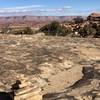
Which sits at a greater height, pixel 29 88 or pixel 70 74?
pixel 29 88

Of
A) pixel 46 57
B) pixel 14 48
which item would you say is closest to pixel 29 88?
pixel 46 57

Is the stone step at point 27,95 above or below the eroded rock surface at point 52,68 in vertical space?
above

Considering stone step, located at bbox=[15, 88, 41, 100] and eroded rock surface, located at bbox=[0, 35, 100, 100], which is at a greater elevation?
stone step, located at bbox=[15, 88, 41, 100]

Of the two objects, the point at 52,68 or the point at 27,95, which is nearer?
the point at 27,95

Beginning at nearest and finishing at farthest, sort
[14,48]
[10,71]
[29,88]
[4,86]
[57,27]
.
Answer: [29,88]
[4,86]
[10,71]
[14,48]
[57,27]

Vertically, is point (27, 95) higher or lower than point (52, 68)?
higher

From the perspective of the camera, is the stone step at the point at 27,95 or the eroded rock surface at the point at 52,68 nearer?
the stone step at the point at 27,95

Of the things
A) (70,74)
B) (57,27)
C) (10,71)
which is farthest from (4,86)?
(57,27)

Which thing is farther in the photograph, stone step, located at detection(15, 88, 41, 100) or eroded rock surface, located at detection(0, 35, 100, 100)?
eroded rock surface, located at detection(0, 35, 100, 100)

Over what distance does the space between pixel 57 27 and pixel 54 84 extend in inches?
1958

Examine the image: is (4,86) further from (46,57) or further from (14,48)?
(14,48)

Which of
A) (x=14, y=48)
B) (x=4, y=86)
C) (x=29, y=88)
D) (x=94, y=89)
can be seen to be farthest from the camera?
(x=14, y=48)

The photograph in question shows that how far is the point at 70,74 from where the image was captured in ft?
73.3

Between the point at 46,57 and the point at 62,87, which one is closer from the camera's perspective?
the point at 62,87
